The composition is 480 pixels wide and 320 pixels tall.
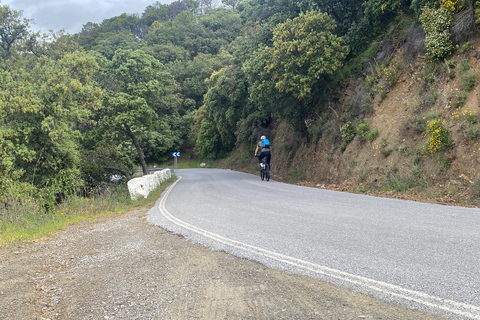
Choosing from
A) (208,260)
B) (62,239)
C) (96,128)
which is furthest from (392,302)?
(96,128)

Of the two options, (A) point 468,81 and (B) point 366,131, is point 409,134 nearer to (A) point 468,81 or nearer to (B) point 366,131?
(A) point 468,81

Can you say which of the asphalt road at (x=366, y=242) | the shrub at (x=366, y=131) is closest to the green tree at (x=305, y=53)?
the shrub at (x=366, y=131)

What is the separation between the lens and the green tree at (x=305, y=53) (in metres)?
18.6

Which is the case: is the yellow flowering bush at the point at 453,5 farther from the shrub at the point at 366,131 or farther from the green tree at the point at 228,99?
the green tree at the point at 228,99

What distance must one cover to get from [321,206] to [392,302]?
5837 mm

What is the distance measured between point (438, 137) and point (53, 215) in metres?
12.5

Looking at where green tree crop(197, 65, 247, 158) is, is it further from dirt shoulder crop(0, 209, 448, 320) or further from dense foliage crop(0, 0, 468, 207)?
dirt shoulder crop(0, 209, 448, 320)

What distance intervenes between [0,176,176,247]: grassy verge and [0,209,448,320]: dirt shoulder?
208 cm

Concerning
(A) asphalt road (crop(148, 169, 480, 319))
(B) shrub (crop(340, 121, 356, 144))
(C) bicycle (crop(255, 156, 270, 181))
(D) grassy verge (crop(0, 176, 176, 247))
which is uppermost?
(B) shrub (crop(340, 121, 356, 144))

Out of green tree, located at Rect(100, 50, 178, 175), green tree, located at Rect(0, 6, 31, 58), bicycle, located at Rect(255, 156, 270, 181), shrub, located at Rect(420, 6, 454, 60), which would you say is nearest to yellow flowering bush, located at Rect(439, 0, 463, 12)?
shrub, located at Rect(420, 6, 454, 60)

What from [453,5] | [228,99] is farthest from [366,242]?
[228,99]

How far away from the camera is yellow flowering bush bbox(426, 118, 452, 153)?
11484mm

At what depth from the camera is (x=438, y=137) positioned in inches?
456

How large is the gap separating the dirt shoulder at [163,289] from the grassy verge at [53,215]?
2.08 metres
